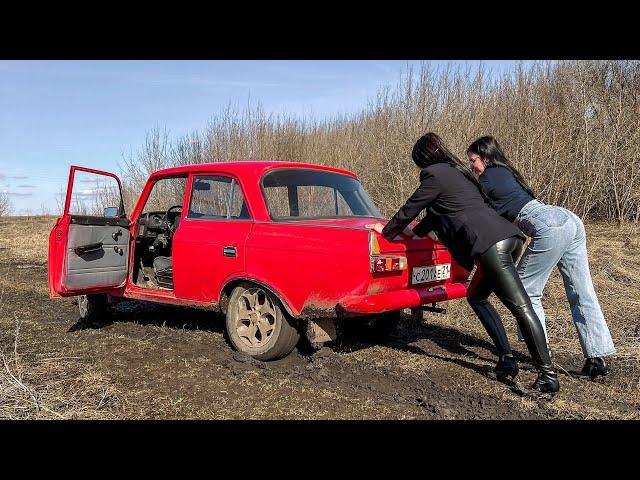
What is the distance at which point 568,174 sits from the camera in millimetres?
12000

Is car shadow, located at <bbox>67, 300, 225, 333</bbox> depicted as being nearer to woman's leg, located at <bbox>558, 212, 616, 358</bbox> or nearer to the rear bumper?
the rear bumper

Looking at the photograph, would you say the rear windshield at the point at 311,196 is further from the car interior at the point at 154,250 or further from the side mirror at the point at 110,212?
the side mirror at the point at 110,212

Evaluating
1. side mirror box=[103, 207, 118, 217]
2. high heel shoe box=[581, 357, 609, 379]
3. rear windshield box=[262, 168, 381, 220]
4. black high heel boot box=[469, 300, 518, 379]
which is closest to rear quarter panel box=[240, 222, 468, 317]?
rear windshield box=[262, 168, 381, 220]

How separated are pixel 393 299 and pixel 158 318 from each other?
12.1 feet

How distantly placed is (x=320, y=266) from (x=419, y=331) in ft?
7.49

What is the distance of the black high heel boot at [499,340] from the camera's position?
4.16 m

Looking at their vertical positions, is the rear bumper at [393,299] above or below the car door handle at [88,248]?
below

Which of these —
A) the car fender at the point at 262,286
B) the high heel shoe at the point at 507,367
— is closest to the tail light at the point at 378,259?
the car fender at the point at 262,286

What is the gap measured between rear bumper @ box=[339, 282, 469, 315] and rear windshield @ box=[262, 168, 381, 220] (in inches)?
43.7

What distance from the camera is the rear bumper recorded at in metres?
3.99

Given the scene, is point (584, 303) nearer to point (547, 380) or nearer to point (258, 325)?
point (547, 380)

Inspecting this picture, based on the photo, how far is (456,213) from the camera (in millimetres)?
3965

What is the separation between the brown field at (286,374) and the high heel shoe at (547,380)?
3.3 inches

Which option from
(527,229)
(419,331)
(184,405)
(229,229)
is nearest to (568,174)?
(419,331)
